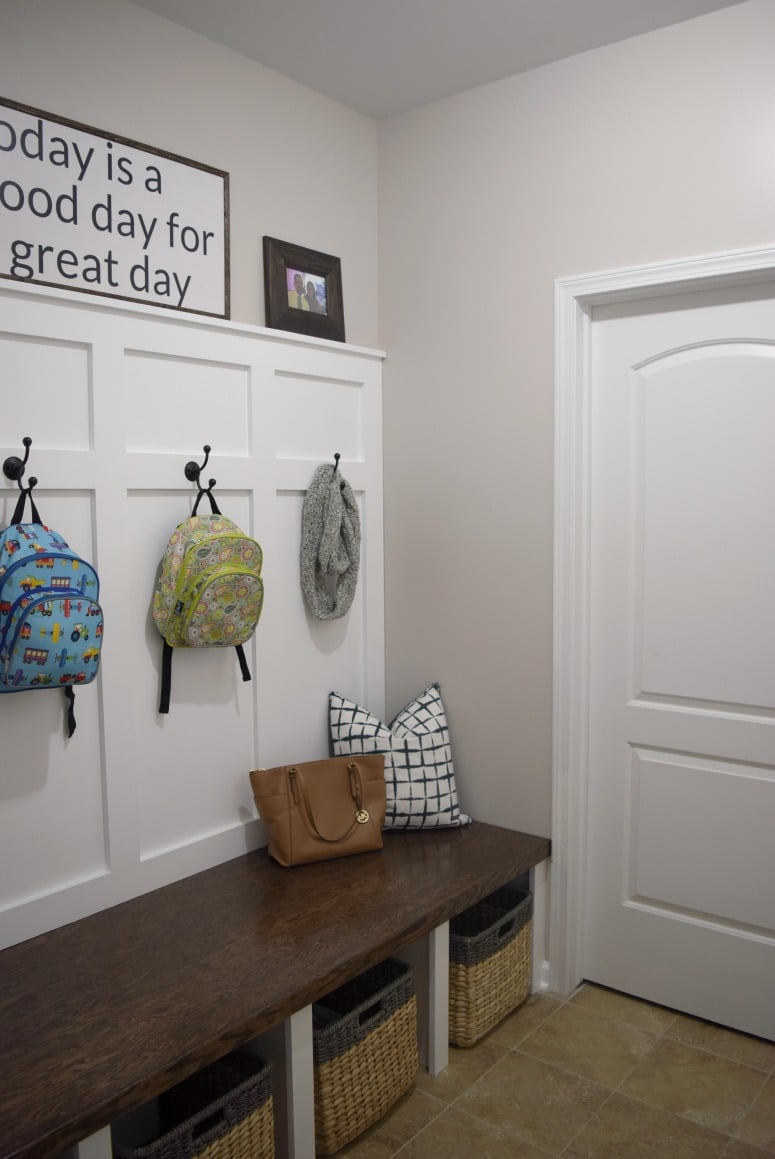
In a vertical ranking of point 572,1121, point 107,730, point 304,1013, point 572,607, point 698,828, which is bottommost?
point 572,1121

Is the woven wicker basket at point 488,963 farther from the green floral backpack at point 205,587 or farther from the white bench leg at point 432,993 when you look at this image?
the green floral backpack at point 205,587

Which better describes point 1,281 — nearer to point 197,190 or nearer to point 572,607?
point 197,190

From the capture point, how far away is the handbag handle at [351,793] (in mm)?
2330

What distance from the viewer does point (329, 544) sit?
101 inches

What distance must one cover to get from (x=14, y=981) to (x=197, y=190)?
1834 millimetres

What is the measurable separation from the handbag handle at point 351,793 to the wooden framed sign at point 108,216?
1202mm

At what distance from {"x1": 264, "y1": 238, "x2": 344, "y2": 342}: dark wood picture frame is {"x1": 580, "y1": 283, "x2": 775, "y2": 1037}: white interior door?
741 mm

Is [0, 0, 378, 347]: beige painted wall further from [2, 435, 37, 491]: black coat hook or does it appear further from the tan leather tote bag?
the tan leather tote bag

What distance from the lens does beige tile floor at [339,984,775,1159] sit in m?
1.97

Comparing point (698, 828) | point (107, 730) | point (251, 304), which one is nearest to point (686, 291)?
point (251, 304)

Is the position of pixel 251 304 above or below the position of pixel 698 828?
above

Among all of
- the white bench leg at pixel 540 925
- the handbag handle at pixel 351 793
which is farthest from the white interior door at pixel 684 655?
the handbag handle at pixel 351 793

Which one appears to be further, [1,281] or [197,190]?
[197,190]

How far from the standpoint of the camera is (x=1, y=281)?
1.84 metres
